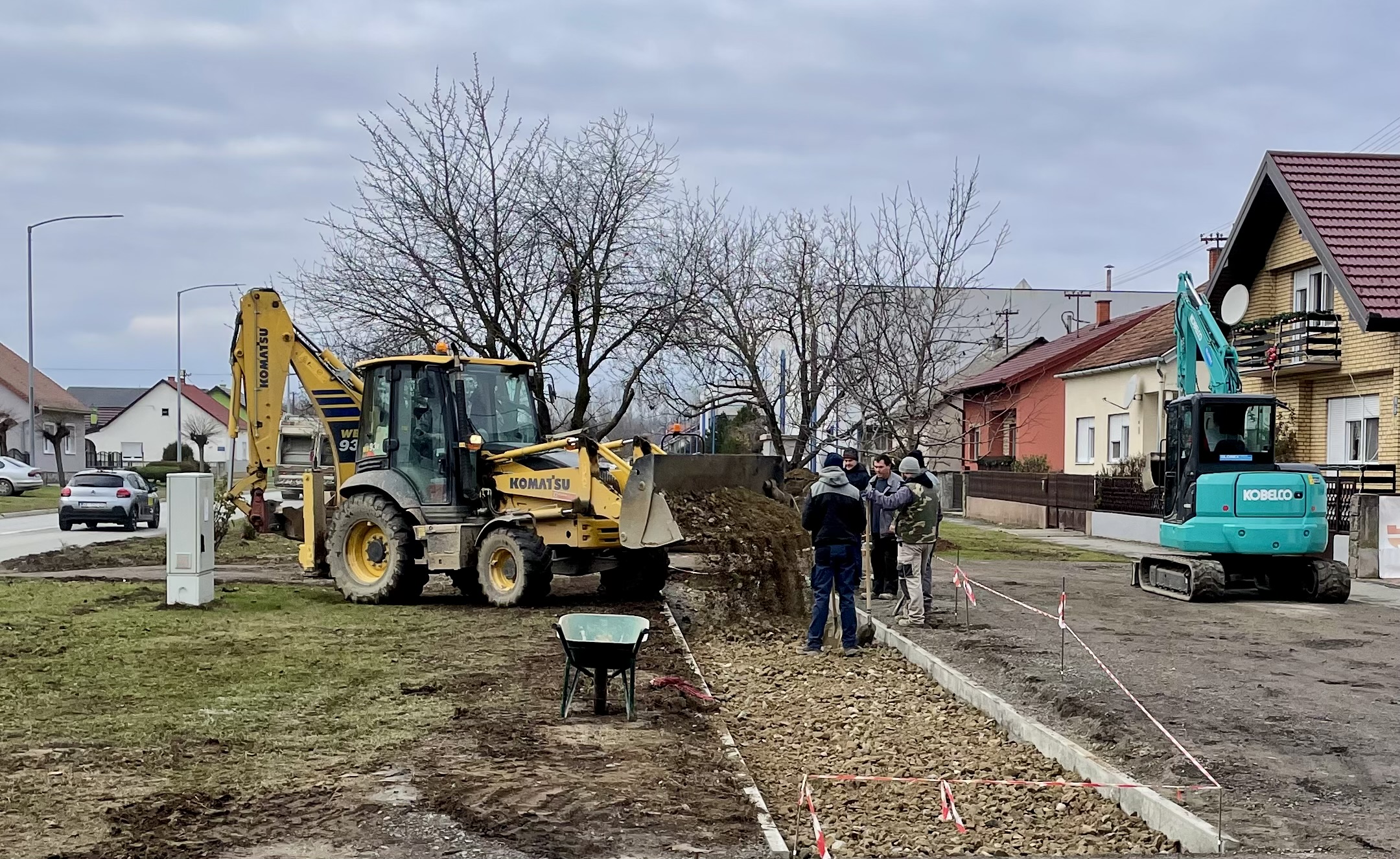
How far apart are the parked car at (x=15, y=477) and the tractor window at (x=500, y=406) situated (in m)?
40.8

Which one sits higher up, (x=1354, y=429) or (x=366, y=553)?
(x=1354, y=429)

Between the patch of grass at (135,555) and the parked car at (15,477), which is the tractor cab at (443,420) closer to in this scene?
the patch of grass at (135,555)

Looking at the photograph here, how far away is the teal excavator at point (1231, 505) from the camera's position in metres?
17.2

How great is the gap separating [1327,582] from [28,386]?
64.8 meters

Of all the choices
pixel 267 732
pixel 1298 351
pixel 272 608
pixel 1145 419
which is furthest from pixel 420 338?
pixel 1145 419

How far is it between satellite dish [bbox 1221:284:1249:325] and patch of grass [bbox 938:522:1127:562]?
5007mm

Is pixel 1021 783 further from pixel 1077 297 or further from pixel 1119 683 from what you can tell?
pixel 1077 297

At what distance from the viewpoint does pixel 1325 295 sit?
27.6m

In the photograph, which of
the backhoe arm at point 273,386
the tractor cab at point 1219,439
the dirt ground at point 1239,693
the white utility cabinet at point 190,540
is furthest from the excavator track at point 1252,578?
the white utility cabinet at point 190,540

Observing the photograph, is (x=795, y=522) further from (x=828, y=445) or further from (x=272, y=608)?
(x=828, y=445)

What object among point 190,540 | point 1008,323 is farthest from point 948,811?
point 1008,323

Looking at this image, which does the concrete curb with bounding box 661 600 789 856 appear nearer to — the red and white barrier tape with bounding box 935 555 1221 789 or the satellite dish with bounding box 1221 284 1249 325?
the red and white barrier tape with bounding box 935 555 1221 789

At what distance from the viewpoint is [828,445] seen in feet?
84.1

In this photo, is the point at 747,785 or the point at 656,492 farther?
the point at 656,492
